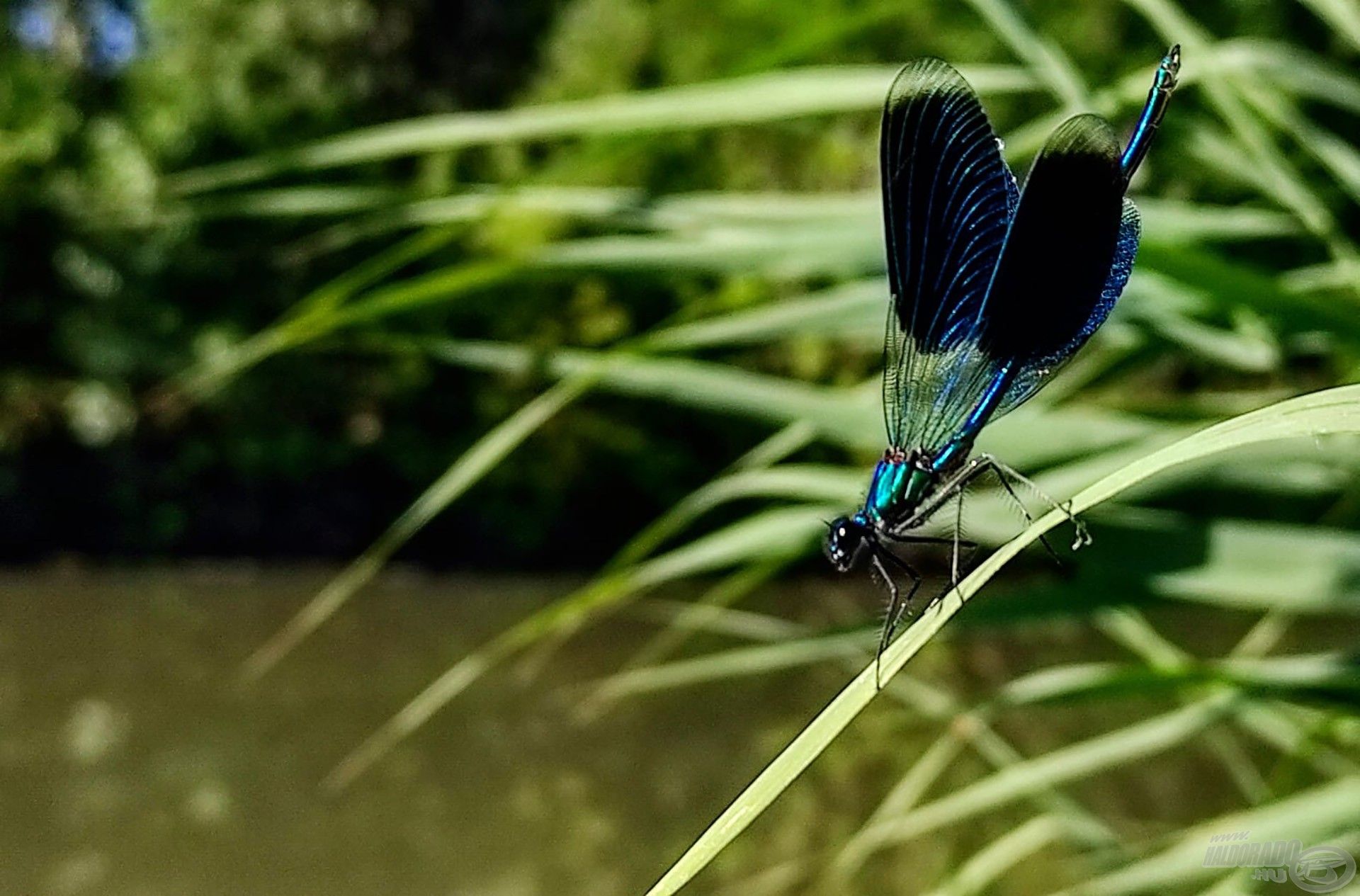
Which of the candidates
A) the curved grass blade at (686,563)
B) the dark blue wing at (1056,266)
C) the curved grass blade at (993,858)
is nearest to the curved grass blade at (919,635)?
the dark blue wing at (1056,266)

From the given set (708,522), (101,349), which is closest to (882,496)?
(708,522)

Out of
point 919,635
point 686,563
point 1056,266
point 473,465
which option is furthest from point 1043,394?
point 919,635

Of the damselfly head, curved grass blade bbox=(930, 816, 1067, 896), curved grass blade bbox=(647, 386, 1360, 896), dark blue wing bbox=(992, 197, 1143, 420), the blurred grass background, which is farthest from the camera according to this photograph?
curved grass blade bbox=(930, 816, 1067, 896)

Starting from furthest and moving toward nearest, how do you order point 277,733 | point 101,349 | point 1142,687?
point 101,349
point 277,733
point 1142,687

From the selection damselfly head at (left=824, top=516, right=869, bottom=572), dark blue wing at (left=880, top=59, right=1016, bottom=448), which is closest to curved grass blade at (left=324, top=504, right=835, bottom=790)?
damselfly head at (left=824, top=516, right=869, bottom=572)

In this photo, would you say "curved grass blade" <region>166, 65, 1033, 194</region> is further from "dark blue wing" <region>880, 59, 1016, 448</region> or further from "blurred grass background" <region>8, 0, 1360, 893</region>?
"dark blue wing" <region>880, 59, 1016, 448</region>

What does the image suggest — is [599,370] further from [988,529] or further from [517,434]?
[988,529]
